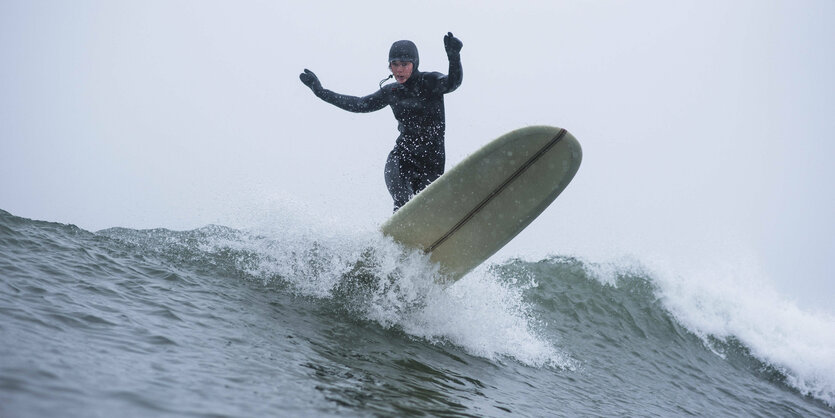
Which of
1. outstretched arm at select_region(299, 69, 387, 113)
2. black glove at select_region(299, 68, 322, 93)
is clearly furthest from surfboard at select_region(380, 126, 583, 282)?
black glove at select_region(299, 68, 322, 93)

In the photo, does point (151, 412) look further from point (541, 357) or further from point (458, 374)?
point (541, 357)

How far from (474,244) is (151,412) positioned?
350cm

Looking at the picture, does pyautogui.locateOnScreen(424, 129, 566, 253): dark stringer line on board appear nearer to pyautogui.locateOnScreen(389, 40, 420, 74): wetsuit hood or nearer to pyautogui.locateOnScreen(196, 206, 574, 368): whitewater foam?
pyautogui.locateOnScreen(196, 206, 574, 368): whitewater foam

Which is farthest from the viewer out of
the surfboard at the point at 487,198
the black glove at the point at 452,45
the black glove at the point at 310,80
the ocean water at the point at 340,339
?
the black glove at the point at 310,80

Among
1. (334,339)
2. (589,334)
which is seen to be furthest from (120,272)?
(589,334)

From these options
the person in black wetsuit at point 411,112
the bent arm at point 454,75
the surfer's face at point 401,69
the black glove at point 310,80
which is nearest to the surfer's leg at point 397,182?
the person in black wetsuit at point 411,112

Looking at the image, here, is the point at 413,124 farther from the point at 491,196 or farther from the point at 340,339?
the point at 340,339

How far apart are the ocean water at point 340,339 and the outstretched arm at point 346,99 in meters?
1.19

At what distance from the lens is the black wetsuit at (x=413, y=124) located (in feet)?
17.3

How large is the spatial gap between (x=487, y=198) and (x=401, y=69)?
135cm

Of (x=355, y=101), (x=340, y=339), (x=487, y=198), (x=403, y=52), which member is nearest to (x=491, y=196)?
(x=487, y=198)

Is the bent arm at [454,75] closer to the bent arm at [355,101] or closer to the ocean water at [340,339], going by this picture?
the bent arm at [355,101]

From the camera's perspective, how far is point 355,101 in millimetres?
5609

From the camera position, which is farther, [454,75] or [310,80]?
[310,80]
